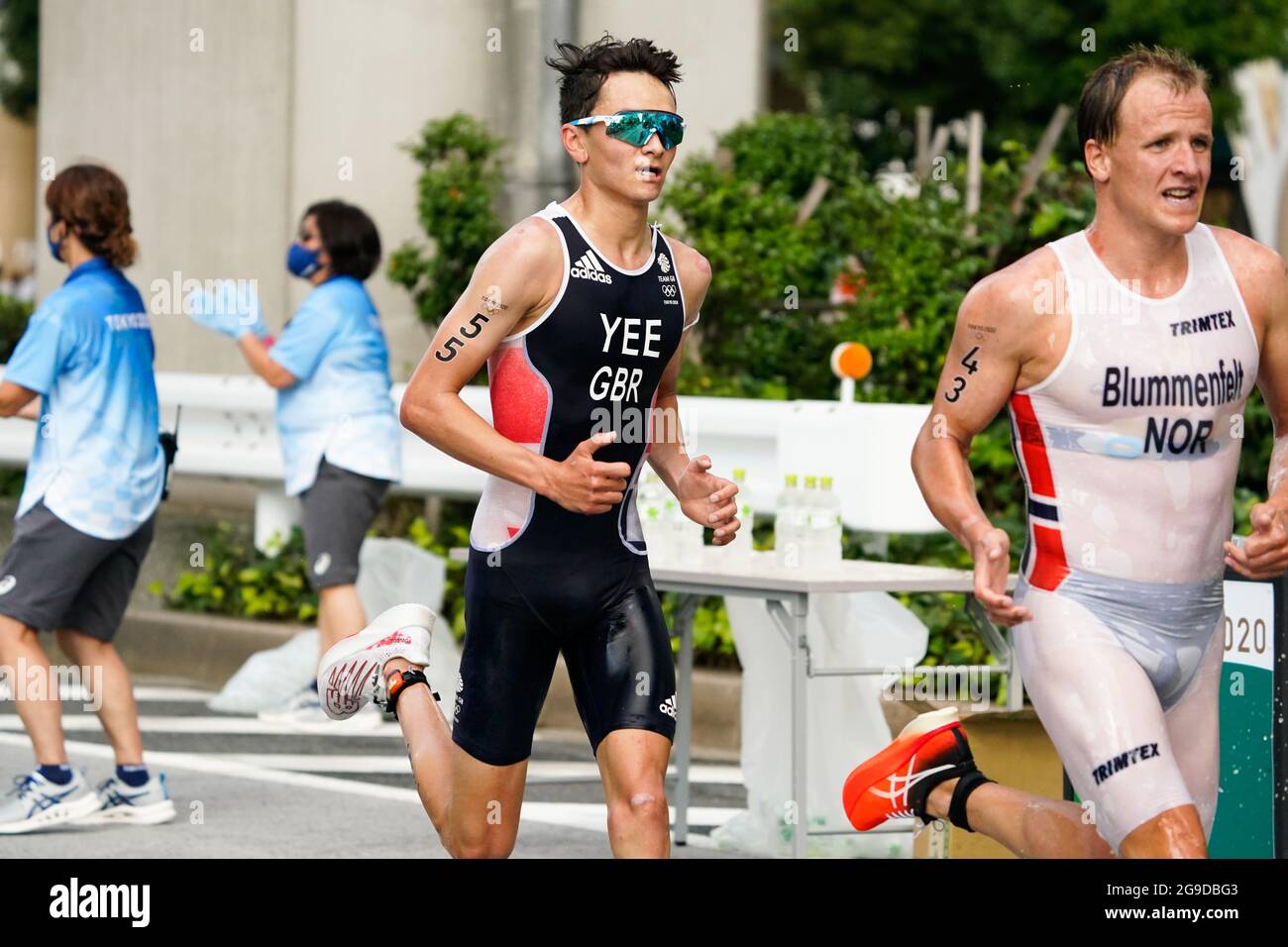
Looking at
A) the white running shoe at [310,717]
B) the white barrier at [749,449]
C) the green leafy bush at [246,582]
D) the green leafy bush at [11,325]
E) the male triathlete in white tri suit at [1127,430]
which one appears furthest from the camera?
the green leafy bush at [11,325]

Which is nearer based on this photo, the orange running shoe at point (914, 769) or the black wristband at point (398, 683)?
the orange running shoe at point (914, 769)

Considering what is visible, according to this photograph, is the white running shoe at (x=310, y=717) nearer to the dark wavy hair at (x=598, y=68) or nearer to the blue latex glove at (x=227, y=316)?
the blue latex glove at (x=227, y=316)

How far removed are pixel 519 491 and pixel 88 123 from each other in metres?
10.2

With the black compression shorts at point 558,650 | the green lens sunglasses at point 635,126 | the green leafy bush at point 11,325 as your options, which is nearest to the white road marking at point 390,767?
the black compression shorts at point 558,650

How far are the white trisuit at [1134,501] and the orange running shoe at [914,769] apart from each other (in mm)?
699

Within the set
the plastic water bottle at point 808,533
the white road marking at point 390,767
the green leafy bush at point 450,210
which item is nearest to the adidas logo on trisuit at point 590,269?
the plastic water bottle at point 808,533

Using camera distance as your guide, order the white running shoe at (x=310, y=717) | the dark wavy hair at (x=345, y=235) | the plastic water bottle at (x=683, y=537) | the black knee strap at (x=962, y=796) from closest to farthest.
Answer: the black knee strap at (x=962, y=796)
the plastic water bottle at (x=683, y=537)
the dark wavy hair at (x=345, y=235)
the white running shoe at (x=310, y=717)

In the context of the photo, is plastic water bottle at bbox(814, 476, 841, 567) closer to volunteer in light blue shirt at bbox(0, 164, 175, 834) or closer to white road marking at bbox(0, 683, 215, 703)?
volunteer in light blue shirt at bbox(0, 164, 175, 834)

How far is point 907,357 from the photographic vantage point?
466 inches

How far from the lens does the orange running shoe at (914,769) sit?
6.19 metres

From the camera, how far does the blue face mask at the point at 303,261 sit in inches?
412

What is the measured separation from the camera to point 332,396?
10.3m

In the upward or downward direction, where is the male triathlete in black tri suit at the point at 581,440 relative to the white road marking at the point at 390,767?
upward

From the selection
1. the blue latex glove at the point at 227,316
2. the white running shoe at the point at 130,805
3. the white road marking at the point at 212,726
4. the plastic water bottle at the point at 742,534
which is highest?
the blue latex glove at the point at 227,316
